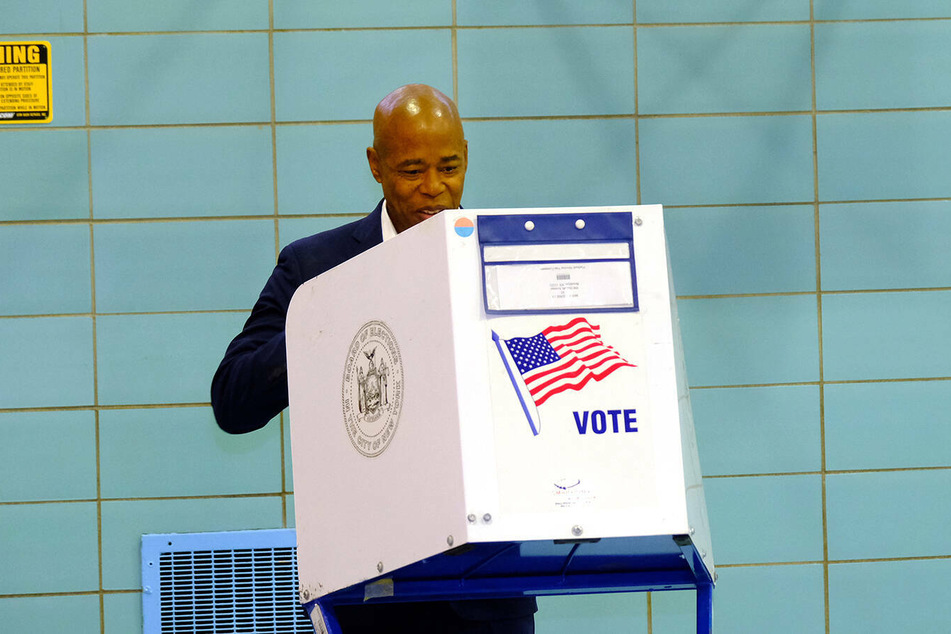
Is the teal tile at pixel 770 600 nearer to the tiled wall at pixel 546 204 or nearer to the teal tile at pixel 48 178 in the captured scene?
the tiled wall at pixel 546 204

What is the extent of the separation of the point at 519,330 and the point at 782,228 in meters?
2.43

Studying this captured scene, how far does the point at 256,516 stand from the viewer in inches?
127

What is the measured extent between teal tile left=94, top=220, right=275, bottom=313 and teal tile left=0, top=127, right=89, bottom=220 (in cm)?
13

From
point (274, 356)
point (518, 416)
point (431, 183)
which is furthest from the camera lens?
point (431, 183)

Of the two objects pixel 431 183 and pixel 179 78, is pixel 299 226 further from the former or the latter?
pixel 431 183

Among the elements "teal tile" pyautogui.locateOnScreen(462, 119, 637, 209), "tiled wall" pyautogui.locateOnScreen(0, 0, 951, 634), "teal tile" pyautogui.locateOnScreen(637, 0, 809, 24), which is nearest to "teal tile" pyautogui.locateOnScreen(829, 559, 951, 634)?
"tiled wall" pyautogui.locateOnScreen(0, 0, 951, 634)

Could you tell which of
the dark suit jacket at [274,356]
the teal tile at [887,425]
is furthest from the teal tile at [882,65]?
the dark suit jacket at [274,356]

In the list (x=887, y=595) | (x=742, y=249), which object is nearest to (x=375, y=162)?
(x=742, y=249)

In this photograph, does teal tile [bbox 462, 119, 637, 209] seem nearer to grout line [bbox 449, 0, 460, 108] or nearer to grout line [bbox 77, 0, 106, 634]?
grout line [bbox 449, 0, 460, 108]

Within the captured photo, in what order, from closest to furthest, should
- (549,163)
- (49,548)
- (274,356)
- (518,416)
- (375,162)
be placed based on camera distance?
(518,416), (274,356), (375,162), (49,548), (549,163)

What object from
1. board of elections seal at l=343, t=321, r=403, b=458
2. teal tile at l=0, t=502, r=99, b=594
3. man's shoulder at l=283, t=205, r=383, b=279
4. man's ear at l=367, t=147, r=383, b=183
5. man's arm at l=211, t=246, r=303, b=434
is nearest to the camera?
board of elections seal at l=343, t=321, r=403, b=458

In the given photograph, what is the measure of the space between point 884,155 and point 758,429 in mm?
935

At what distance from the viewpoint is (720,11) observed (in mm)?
3330

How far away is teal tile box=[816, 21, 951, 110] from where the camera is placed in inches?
132
